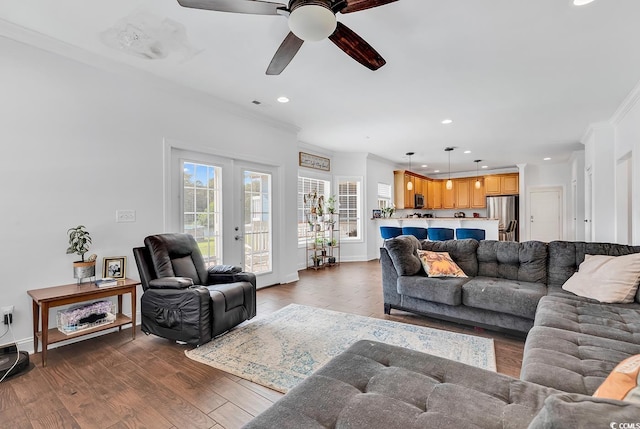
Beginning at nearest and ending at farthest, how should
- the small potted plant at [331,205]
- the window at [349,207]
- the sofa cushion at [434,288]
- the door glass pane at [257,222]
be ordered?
1. the sofa cushion at [434,288]
2. the door glass pane at [257,222]
3. the small potted plant at [331,205]
4. the window at [349,207]

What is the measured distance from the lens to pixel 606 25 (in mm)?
2400

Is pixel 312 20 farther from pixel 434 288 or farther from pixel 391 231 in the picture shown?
pixel 391 231

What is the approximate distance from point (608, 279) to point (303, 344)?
263 cm

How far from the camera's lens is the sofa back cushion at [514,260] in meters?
3.19

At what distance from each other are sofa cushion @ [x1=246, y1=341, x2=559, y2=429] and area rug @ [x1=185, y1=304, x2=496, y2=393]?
3.08 feet

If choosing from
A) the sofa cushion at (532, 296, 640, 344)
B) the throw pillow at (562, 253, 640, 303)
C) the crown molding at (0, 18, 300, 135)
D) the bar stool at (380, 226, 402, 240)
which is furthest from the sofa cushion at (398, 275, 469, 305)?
the bar stool at (380, 226, 402, 240)

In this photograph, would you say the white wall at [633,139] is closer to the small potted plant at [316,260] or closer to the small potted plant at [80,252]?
the small potted plant at [316,260]

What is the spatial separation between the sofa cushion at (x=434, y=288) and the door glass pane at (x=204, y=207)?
247 cm

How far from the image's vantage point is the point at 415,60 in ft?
9.73

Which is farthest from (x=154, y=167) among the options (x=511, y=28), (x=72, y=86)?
(x=511, y=28)

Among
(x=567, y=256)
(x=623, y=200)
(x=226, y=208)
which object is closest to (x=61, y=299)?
(x=226, y=208)

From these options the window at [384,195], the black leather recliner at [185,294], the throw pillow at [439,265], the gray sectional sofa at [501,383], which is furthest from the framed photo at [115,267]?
the window at [384,195]

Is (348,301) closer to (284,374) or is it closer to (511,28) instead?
(284,374)

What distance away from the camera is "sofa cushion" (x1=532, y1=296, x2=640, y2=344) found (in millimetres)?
1846
